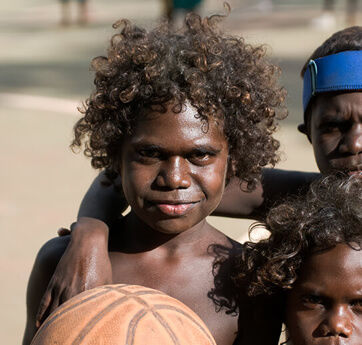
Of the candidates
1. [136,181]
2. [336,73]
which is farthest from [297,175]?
[136,181]

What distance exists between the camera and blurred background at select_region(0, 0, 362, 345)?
6.71m

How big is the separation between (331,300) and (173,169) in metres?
0.74

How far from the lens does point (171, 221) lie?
2.97 meters

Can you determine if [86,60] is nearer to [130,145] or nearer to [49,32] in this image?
[49,32]

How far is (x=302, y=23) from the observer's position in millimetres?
18156

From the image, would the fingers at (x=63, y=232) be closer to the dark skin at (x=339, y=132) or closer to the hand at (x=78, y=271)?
the hand at (x=78, y=271)

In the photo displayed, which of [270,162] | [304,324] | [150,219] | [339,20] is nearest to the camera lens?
[304,324]

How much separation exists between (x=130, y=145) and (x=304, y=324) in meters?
0.94

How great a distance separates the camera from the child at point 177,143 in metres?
2.92

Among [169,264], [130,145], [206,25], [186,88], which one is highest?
[206,25]

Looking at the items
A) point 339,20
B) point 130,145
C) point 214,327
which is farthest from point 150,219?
point 339,20

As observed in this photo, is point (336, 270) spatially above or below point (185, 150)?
below

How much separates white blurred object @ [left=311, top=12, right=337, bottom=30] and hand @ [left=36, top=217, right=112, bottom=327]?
1476cm

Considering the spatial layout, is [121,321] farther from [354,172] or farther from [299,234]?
[354,172]
